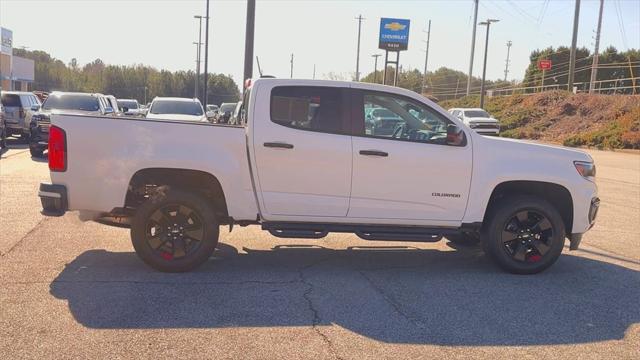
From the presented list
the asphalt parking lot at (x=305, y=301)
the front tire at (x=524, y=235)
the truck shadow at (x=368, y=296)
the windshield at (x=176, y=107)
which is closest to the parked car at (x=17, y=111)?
the windshield at (x=176, y=107)

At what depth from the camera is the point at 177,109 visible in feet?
59.4

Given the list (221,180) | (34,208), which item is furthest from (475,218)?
(34,208)

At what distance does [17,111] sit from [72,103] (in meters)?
4.66

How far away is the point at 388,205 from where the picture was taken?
666cm

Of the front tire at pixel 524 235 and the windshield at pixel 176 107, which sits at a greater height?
the windshield at pixel 176 107

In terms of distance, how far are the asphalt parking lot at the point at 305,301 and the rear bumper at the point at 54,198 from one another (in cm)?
64

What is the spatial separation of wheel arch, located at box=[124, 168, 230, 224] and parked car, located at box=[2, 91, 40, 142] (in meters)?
16.9

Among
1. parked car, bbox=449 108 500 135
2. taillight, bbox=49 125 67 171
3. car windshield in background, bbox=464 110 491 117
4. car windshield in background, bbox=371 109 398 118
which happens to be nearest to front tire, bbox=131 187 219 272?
taillight, bbox=49 125 67 171

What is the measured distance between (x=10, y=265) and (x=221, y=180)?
2.35 meters

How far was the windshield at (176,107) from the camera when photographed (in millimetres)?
17922

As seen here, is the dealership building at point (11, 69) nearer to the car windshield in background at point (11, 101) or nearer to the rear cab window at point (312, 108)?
the car windshield in background at point (11, 101)

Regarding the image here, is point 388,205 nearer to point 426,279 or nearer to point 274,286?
point 426,279

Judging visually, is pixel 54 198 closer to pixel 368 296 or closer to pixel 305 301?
pixel 305 301

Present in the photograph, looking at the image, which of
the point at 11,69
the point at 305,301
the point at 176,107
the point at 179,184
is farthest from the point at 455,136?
the point at 11,69
